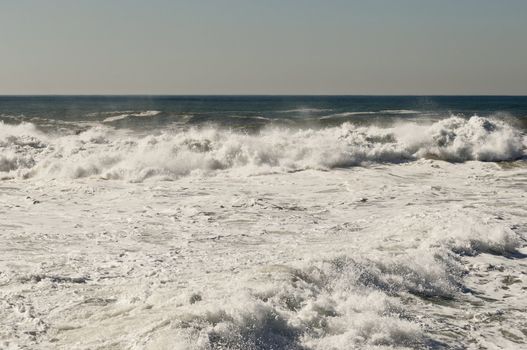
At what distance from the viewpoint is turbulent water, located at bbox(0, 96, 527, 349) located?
19.6 ft

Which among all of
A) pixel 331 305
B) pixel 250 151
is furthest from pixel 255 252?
pixel 250 151

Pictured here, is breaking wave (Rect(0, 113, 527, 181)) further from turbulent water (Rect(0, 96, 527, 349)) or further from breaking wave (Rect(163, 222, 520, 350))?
breaking wave (Rect(163, 222, 520, 350))

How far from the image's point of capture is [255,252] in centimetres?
950

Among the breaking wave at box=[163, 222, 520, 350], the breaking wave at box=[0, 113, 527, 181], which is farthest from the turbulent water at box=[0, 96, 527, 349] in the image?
the breaking wave at box=[0, 113, 527, 181]

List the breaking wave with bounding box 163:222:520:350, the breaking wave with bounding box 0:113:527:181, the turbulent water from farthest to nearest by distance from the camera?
1. the breaking wave with bounding box 0:113:527:181
2. the turbulent water
3. the breaking wave with bounding box 163:222:520:350

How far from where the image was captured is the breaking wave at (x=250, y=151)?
1980cm

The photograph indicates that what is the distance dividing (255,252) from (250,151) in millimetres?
12486

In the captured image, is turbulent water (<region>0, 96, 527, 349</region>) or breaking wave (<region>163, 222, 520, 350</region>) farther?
turbulent water (<region>0, 96, 527, 349</region>)

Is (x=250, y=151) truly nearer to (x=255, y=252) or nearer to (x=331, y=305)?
(x=255, y=252)

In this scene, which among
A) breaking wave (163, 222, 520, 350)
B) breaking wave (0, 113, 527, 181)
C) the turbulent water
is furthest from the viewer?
breaking wave (0, 113, 527, 181)

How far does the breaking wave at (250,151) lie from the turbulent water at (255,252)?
136 millimetres

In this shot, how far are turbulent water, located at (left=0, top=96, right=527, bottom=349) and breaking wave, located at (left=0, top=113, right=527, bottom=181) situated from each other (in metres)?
0.14

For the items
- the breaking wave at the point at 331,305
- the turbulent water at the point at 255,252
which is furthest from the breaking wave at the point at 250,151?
the breaking wave at the point at 331,305

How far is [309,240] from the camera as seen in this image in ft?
34.3
